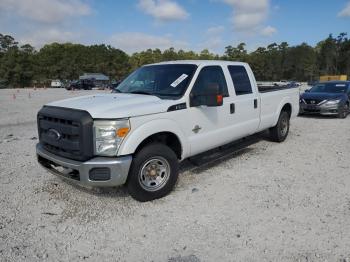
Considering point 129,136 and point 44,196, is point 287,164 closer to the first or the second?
point 129,136

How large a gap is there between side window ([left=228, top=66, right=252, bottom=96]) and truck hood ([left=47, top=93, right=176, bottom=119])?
1.89 m

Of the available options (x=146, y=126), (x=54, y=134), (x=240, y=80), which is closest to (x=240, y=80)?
(x=240, y=80)

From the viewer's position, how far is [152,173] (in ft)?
14.9

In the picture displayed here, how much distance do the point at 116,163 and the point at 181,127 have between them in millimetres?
1228

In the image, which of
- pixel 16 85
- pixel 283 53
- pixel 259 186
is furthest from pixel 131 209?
pixel 283 53

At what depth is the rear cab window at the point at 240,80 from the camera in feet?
20.0

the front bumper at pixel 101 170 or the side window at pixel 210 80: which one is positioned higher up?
the side window at pixel 210 80

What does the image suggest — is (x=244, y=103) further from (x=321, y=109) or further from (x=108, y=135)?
(x=321, y=109)

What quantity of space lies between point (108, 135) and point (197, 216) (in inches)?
59.5

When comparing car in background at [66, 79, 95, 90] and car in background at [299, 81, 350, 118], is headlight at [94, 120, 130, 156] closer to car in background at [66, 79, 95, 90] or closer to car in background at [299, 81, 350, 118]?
car in background at [299, 81, 350, 118]

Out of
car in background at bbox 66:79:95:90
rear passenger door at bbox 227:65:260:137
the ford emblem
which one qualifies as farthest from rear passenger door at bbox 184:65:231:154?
car in background at bbox 66:79:95:90

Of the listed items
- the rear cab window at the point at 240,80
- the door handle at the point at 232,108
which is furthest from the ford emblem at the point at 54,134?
the rear cab window at the point at 240,80

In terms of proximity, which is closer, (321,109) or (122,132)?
(122,132)

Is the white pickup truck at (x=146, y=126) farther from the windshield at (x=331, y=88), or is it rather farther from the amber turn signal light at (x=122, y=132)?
the windshield at (x=331, y=88)
